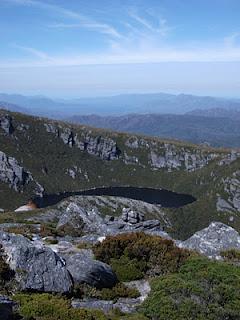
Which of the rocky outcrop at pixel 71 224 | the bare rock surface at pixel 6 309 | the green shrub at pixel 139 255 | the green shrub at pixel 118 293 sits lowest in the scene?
the rocky outcrop at pixel 71 224

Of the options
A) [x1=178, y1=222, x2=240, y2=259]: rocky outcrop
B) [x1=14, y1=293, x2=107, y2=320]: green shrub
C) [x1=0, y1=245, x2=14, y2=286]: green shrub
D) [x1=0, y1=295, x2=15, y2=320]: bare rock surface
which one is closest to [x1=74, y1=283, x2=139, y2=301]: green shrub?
[x1=14, y1=293, x2=107, y2=320]: green shrub

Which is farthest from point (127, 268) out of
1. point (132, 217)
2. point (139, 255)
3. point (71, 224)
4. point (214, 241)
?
point (132, 217)

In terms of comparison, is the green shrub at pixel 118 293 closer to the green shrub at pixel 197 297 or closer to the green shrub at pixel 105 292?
the green shrub at pixel 105 292

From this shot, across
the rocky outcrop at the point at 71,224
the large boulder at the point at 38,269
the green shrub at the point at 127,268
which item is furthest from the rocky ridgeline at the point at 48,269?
the rocky outcrop at the point at 71,224

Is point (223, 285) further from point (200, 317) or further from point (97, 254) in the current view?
point (97, 254)

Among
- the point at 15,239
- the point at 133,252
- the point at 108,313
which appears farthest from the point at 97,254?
the point at 108,313

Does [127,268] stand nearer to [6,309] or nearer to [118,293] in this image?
[118,293]
